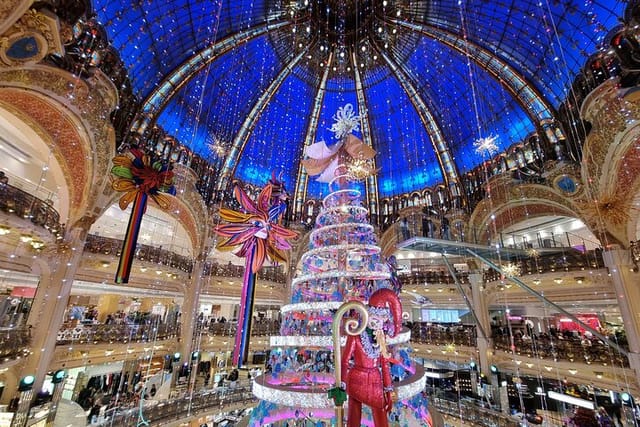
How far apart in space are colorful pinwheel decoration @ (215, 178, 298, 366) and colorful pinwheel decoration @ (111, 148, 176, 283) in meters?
2.88

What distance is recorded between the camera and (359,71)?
21141 millimetres

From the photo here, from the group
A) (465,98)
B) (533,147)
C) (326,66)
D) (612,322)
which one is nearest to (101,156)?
(326,66)

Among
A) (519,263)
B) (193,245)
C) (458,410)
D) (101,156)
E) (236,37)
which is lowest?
(458,410)

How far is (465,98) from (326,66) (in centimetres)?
1001

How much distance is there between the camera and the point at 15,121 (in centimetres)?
1167

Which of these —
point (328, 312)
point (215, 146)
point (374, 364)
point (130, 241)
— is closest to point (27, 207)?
point (130, 241)

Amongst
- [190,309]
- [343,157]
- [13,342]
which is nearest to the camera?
[343,157]

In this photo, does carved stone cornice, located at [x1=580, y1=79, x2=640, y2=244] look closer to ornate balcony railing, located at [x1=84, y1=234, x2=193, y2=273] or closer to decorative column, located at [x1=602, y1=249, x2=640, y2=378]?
decorative column, located at [x1=602, y1=249, x2=640, y2=378]

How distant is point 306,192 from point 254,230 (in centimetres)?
1702

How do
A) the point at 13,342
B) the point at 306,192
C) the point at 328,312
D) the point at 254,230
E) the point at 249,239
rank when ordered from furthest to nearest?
the point at 306,192
the point at 13,342
the point at 249,239
the point at 254,230
the point at 328,312

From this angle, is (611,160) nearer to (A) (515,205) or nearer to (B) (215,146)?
(A) (515,205)

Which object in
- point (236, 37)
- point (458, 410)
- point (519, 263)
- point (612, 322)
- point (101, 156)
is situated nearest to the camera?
point (458, 410)

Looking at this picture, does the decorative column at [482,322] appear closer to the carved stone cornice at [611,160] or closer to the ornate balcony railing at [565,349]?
the ornate balcony railing at [565,349]

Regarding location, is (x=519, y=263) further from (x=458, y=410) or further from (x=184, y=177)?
(x=184, y=177)
